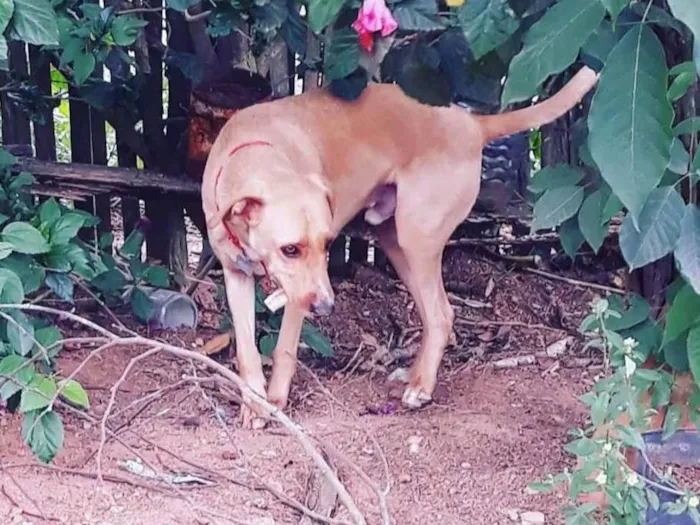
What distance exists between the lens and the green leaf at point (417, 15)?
2.31 metres

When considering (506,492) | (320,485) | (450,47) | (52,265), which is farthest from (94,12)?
(506,492)

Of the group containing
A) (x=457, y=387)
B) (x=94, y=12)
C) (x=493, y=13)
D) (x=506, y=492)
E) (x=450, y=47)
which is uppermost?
(x=493, y=13)

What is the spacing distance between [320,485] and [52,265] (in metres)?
0.95

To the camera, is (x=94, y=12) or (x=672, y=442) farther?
(x=94, y=12)

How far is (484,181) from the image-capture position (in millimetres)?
4875

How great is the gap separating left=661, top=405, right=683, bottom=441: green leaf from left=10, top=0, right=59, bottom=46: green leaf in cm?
166

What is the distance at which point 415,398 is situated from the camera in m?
3.72

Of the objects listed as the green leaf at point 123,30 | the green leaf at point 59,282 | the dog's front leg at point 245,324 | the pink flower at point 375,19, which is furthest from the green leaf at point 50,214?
the pink flower at point 375,19

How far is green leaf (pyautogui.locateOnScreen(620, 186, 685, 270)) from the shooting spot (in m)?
1.90

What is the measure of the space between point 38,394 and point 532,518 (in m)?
1.24

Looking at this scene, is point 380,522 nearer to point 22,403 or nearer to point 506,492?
point 506,492

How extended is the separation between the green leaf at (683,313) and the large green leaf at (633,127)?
0.62m

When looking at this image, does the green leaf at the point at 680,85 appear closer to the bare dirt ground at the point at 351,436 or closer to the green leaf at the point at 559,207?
the green leaf at the point at 559,207

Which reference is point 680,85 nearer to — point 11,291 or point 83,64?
point 11,291
